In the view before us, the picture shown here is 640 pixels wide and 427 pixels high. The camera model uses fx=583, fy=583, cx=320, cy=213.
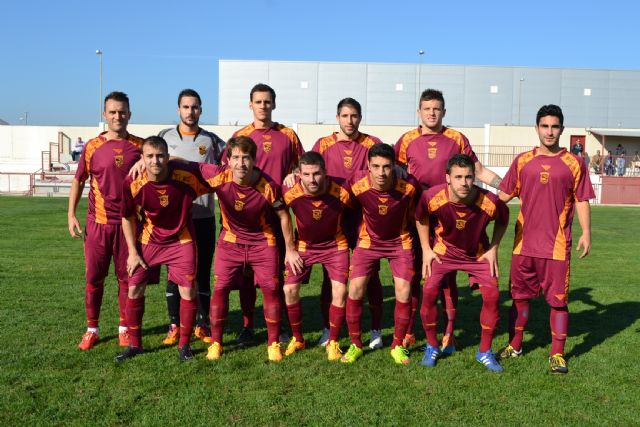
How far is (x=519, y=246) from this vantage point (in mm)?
4996

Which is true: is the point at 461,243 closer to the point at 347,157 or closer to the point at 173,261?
the point at 347,157

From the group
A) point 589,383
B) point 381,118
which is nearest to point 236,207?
point 589,383

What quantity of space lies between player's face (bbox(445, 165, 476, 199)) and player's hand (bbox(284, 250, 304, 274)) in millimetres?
1447

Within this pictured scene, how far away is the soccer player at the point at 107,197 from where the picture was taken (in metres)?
5.20

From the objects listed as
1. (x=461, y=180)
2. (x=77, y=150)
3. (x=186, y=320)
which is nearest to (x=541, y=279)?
(x=461, y=180)

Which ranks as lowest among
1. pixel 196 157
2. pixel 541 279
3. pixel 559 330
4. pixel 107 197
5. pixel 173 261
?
pixel 559 330

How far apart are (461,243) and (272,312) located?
173cm

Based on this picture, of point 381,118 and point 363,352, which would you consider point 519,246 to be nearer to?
point 363,352

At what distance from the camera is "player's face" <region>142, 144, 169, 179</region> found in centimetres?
466

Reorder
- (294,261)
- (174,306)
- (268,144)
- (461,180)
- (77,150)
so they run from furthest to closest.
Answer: (77,150), (174,306), (268,144), (294,261), (461,180)

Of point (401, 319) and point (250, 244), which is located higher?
point (250, 244)

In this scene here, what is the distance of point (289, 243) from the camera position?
5078 mm

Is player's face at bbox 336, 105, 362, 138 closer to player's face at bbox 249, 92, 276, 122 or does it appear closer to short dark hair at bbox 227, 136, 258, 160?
player's face at bbox 249, 92, 276, 122

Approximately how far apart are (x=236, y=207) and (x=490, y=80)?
142ft
